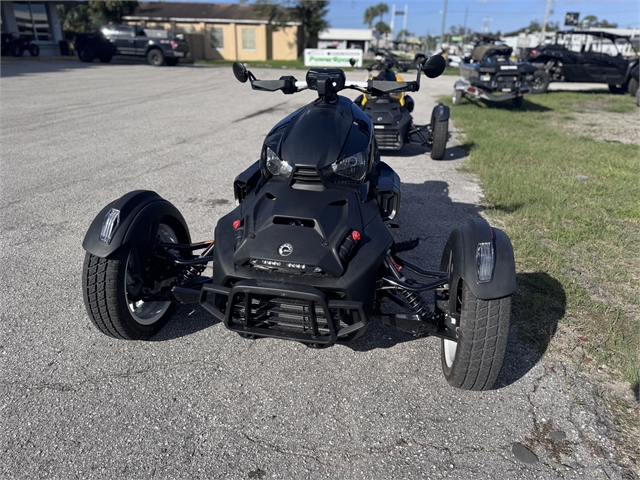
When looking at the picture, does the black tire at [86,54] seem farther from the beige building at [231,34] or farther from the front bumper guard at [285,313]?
the front bumper guard at [285,313]

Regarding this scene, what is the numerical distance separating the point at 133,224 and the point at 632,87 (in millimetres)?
21065

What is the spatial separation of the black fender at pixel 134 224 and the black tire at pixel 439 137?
5.87 m

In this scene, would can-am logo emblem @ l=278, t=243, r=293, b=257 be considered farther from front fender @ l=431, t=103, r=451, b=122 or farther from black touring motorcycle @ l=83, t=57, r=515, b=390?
front fender @ l=431, t=103, r=451, b=122

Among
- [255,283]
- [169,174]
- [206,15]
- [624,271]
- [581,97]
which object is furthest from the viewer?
[206,15]

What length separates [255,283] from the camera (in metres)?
2.69

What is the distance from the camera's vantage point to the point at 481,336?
2.66m

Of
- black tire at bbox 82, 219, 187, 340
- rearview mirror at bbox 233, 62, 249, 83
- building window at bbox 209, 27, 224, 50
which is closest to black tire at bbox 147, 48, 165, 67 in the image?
building window at bbox 209, 27, 224, 50

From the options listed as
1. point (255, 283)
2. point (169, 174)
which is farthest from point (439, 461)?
point (169, 174)

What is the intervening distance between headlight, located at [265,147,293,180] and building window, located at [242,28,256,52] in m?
42.3

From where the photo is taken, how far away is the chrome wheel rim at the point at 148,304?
3.22 m

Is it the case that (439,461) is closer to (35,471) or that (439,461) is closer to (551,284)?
(35,471)

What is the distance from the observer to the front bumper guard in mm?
2627

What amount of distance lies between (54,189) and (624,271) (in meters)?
6.67

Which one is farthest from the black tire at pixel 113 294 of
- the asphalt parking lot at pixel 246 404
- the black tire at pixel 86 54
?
the black tire at pixel 86 54
